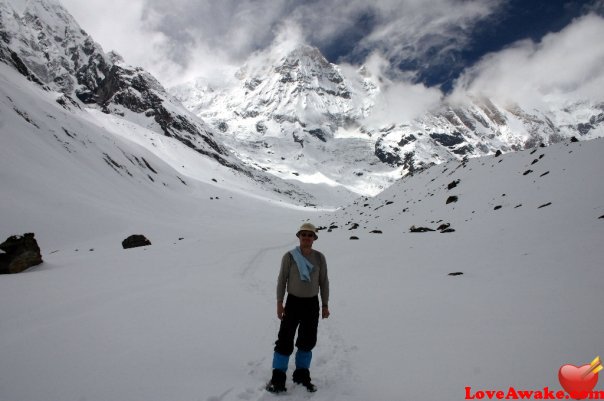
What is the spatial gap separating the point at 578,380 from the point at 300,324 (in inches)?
146

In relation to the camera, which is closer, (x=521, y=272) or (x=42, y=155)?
(x=521, y=272)

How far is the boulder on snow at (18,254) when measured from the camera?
12.9 metres

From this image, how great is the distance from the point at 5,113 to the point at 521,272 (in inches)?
1790

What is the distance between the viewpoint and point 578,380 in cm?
459

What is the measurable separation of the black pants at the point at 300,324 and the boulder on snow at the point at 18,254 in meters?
12.3

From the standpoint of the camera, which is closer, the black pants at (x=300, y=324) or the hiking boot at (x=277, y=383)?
the hiking boot at (x=277, y=383)

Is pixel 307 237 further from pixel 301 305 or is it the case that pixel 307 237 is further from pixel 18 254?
pixel 18 254

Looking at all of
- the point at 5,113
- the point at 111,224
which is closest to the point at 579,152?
the point at 111,224

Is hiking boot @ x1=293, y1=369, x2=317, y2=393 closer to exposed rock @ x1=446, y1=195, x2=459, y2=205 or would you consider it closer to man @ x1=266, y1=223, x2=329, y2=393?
man @ x1=266, y1=223, x2=329, y2=393

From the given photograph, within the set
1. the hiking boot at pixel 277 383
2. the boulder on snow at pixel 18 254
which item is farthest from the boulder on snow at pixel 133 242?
the hiking boot at pixel 277 383

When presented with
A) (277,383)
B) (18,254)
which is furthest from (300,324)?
(18,254)

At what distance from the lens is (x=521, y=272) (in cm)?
1030

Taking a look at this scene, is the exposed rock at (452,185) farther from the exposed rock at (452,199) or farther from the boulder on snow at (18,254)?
the boulder on snow at (18,254)

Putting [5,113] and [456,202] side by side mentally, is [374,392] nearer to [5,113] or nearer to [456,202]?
[456,202]
